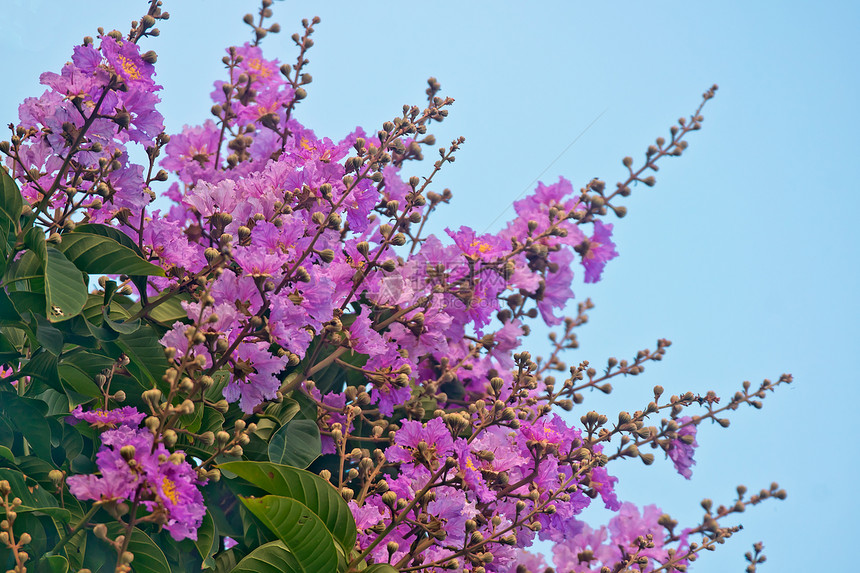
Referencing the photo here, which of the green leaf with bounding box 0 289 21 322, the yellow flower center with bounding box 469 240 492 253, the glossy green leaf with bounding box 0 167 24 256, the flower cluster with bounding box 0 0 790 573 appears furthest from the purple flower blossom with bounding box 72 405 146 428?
the yellow flower center with bounding box 469 240 492 253

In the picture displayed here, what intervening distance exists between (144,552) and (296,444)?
298mm

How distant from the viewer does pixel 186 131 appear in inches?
75.4

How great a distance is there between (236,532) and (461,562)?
39 centimetres

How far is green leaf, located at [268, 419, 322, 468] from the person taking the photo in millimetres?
1224

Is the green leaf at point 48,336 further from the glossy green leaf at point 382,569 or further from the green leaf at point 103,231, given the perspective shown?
the glossy green leaf at point 382,569

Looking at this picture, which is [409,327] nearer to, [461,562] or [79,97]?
[461,562]

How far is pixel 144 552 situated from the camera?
1.06 metres

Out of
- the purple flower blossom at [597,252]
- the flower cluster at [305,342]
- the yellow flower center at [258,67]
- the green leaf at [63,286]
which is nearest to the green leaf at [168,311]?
the flower cluster at [305,342]

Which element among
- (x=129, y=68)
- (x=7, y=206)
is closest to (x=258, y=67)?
(x=129, y=68)

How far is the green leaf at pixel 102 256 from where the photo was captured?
46.3 inches

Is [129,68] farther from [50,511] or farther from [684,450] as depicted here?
[684,450]

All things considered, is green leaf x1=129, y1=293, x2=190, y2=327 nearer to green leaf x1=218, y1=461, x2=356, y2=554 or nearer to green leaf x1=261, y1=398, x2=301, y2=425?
green leaf x1=261, y1=398, x2=301, y2=425

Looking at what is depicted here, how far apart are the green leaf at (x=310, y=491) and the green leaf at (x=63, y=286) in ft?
1.09

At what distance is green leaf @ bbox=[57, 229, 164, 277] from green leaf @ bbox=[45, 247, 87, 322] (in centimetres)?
6
